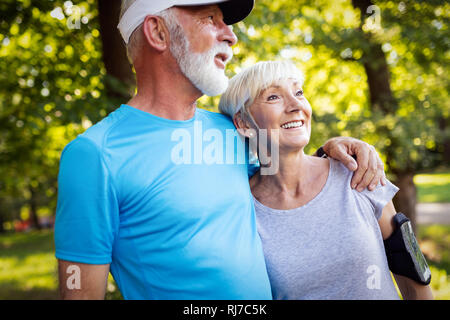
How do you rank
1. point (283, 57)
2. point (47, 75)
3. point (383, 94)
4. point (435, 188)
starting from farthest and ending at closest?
point (435, 188)
point (383, 94)
point (283, 57)
point (47, 75)

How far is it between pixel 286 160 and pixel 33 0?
3.79 metres

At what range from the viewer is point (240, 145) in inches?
83.0

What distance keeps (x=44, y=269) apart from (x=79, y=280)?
376 inches

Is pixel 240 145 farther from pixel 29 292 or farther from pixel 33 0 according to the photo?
pixel 29 292

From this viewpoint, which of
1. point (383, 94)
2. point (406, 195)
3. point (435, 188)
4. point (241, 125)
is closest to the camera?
point (241, 125)

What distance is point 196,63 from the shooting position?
1.79 metres

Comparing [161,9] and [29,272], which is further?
[29,272]

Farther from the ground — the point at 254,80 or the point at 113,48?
the point at 113,48

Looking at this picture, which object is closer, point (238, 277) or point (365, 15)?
point (238, 277)

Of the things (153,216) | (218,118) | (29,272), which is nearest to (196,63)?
(218,118)

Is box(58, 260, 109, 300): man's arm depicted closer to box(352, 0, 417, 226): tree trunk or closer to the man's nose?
the man's nose

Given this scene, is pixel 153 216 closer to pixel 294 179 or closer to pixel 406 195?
pixel 294 179

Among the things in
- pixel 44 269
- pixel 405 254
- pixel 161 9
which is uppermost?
pixel 161 9
